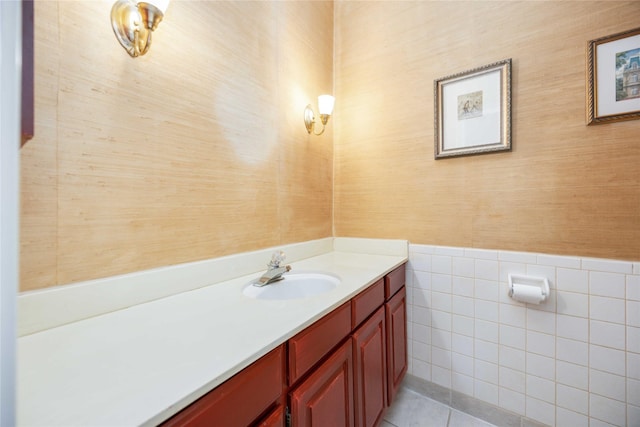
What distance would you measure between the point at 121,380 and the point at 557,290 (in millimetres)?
1750

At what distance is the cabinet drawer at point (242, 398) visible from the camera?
19.4 inches

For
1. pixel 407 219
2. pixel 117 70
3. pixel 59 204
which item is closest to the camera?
pixel 59 204

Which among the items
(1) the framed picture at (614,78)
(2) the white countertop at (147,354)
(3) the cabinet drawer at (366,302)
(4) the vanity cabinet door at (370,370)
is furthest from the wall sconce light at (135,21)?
(1) the framed picture at (614,78)

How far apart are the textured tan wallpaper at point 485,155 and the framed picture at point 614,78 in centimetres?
4

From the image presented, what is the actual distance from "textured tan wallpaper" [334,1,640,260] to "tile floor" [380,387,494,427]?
977 millimetres

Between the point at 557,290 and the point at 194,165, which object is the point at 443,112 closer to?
the point at 557,290

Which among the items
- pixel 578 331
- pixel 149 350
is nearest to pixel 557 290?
pixel 578 331

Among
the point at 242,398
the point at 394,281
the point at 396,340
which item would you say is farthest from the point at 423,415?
the point at 242,398

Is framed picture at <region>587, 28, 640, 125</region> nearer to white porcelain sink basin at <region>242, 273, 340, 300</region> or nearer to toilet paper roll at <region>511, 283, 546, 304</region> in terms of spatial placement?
toilet paper roll at <region>511, 283, 546, 304</region>

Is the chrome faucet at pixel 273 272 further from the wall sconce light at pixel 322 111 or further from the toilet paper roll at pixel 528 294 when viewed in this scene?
the toilet paper roll at pixel 528 294

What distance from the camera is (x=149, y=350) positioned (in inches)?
23.9

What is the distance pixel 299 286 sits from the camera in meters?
1.35

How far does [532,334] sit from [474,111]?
48.9 inches

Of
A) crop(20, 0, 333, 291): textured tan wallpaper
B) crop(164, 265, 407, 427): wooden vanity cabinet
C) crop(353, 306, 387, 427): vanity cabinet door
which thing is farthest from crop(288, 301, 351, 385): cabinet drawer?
crop(20, 0, 333, 291): textured tan wallpaper
